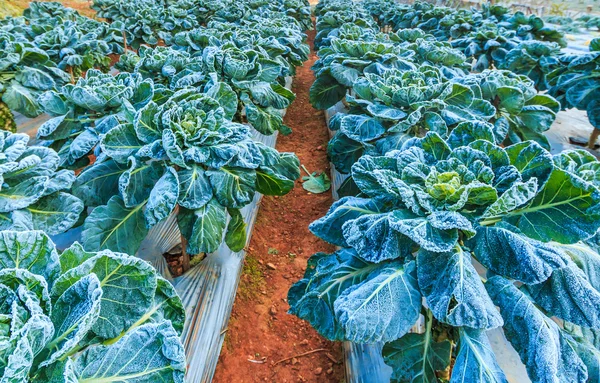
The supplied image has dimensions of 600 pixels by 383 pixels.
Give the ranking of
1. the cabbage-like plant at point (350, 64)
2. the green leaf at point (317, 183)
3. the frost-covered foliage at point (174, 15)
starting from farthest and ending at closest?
the frost-covered foliage at point (174, 15)
the green leaf at point (317, 183)
the cabbage-like plant at point (350, 64)

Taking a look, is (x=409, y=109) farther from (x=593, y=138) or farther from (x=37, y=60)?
(x=37, y=60)

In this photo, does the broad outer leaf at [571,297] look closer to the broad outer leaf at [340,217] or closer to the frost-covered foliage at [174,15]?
the broad outer leaf at [340,217]

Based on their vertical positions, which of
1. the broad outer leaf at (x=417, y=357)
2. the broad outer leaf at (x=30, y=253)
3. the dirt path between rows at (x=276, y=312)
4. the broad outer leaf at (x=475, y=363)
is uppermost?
the broad outer leaf at (x=30, y=253)

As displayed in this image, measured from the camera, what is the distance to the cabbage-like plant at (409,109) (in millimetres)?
2764

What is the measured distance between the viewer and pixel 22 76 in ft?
14.3

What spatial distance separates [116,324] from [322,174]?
3.77m

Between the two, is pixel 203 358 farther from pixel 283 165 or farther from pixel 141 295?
pixel 283 165

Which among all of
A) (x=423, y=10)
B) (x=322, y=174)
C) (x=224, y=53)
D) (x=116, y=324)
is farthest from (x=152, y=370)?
(x=423, y=10)

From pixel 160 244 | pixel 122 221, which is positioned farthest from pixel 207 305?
pixel 122 221

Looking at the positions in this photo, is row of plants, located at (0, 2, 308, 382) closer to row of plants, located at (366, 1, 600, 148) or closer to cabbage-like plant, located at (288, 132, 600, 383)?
cabbage-like plant, located at (288, 132, 600, 383)

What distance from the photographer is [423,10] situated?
405 inches

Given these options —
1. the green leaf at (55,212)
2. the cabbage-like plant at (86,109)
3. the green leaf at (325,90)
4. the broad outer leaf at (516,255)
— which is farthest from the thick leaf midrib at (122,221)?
the green leaf at (325,90)

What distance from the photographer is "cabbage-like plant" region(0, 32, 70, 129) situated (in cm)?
419

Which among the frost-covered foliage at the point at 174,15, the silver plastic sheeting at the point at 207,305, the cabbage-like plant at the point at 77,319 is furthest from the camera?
the frost-covered foliage at the point at 174,15
